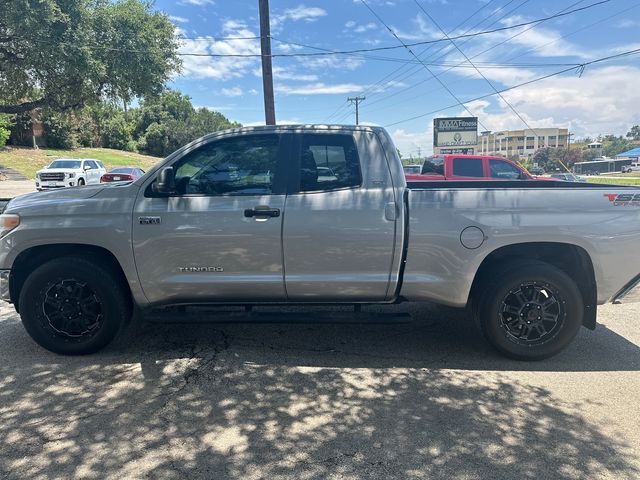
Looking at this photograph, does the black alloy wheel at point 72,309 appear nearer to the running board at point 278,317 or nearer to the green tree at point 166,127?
the running board at point 278,317

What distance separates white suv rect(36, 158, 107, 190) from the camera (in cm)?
2142

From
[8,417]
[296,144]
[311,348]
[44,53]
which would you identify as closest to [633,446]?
[311,348]

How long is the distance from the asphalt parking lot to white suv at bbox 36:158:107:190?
19.1 meters

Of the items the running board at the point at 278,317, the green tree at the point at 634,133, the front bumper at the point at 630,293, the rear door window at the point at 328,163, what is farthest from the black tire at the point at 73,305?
the green tree at the point at 634,133

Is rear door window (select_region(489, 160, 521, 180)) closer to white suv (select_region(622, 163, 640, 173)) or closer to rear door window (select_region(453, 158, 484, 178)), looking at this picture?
rear door window (select_region(453, 158, 484, 178))

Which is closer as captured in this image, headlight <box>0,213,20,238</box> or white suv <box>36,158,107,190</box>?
headlight <box>0,213,20,238</box>

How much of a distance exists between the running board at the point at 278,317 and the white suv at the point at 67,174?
745 inches

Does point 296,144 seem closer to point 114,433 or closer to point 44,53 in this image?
point 114,433

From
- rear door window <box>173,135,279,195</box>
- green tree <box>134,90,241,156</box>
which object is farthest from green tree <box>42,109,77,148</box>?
rear door window <box>173,135,279,195</box>

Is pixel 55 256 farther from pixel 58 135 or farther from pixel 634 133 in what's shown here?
pixel 634 133

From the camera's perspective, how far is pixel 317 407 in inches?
129

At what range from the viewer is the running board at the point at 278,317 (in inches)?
157

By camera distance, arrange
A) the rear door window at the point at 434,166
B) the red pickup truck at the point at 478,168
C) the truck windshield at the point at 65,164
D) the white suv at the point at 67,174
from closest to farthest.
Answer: the red pickup truck at the point at 478,168 < the rear door window at the point at 434,166 < the white suv at the point at 67,174 < the truck windshield at the point at 65,164

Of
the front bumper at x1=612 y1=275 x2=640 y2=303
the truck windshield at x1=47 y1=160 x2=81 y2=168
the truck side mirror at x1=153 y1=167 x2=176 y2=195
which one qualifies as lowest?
the front bumper at x1=612 y1=275 x2=640 y2=303
